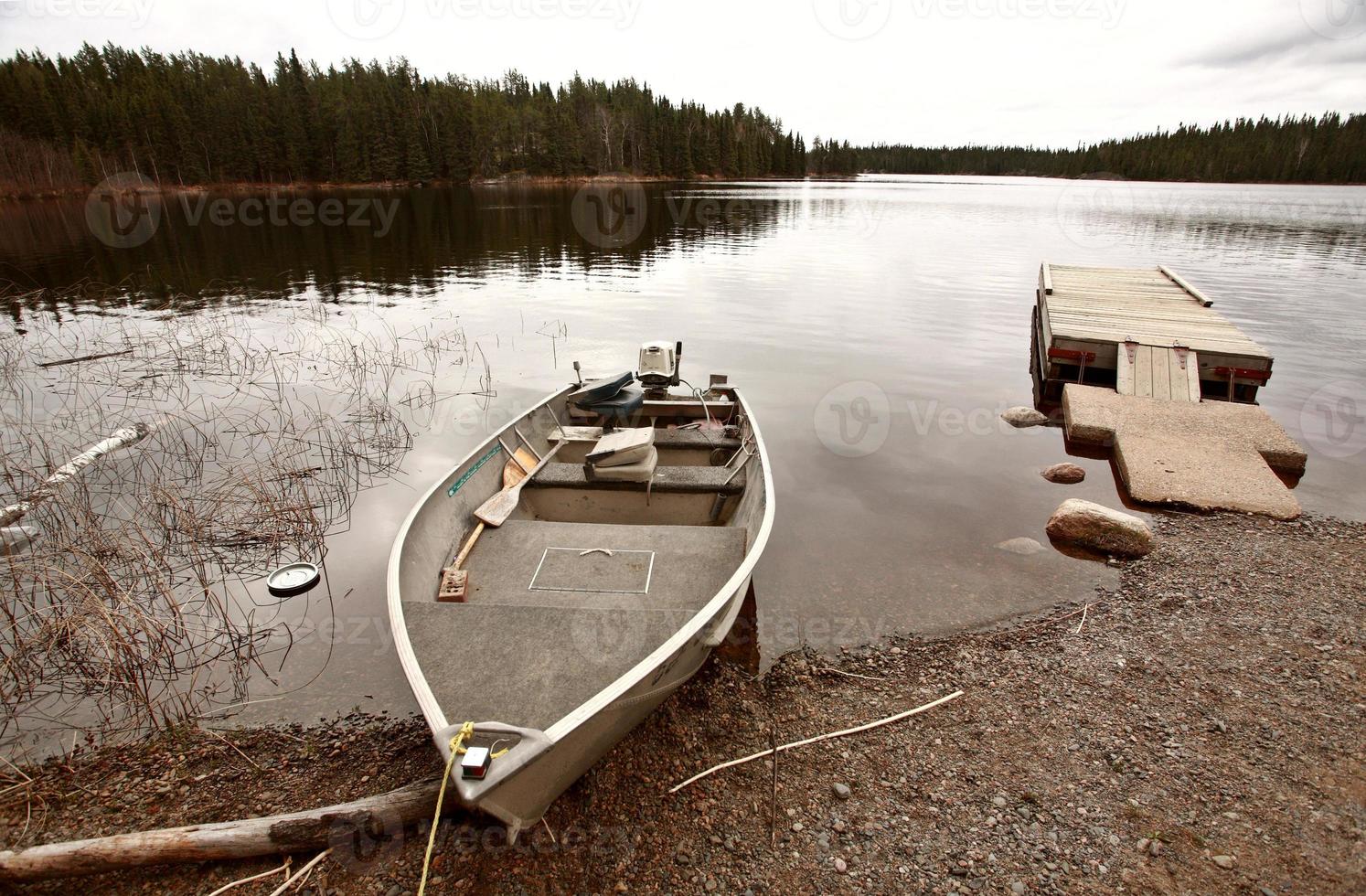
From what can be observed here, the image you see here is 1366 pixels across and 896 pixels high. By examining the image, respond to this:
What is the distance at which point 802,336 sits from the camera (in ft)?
64.1

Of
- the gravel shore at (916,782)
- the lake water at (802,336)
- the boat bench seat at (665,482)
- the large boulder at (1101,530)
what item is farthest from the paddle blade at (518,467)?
the large boulder at (1101,530)

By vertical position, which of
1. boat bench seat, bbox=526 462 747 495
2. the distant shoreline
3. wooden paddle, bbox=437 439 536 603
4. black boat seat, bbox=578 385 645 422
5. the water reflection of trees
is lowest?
wooden paddle, bbox=437 439 536 603

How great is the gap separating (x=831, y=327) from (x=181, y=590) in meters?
17.6

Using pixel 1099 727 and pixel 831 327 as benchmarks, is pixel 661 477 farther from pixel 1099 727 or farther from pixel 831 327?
pixel 831 327

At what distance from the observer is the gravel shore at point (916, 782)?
392cm

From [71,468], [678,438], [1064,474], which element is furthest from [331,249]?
[1064,474]

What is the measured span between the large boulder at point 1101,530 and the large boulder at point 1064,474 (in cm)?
198

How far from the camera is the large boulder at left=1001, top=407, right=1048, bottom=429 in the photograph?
12741 mm

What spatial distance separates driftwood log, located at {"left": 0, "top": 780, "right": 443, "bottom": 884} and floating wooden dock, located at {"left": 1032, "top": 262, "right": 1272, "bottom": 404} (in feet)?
44.7

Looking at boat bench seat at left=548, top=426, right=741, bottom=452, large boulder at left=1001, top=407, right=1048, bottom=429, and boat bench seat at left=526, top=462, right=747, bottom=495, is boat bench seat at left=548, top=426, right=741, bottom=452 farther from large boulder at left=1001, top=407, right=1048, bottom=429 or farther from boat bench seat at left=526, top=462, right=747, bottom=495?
large boulder at left=1001, top=407, right=1048, bottom=429

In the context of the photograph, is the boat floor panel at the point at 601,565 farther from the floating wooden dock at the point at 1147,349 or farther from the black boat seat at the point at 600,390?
the floating wooden dock at the point at 1147,349

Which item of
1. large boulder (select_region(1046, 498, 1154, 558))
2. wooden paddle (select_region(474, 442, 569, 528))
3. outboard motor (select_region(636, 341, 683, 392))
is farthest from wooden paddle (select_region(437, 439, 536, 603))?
large boulder (select_region(1046, 498, 1154, 558))

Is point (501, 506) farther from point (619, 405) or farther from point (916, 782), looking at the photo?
point (916, 782)

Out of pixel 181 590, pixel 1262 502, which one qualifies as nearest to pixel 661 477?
pixel 181 590
